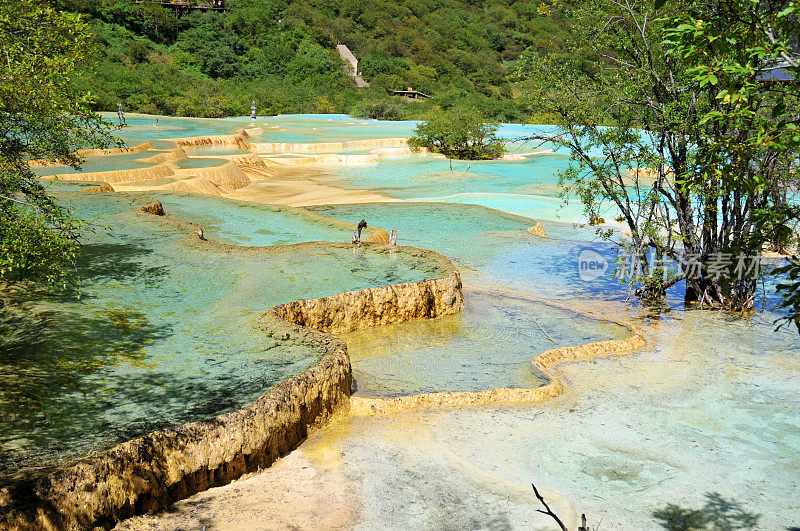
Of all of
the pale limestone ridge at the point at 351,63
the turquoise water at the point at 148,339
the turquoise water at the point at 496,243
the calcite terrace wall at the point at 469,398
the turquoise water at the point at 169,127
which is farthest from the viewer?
the pale limestone ridge at the point at 351,63

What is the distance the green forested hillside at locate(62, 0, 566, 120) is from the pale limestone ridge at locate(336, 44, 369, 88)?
28.2 inches

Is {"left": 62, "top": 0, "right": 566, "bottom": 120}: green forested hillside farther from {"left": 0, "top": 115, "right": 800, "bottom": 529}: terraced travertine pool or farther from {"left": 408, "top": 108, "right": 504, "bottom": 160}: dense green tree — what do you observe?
{"left": 0, "top": 115, "right": 800, "bottom": 529}: terraced travertine pool

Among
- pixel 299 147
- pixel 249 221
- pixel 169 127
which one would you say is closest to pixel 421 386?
pixel 249 221

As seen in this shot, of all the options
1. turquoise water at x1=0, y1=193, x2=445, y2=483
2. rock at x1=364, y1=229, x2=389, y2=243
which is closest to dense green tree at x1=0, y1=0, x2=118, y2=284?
turquoise water at x1=0, y1=193, x2=445, y2=483

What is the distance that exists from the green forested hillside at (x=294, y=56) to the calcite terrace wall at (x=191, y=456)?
32.3 metres

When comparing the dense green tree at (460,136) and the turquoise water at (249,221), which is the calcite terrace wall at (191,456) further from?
the dense green tree at (460,136)

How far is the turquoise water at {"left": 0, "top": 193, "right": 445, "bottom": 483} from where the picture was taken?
496cm

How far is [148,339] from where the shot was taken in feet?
21.4

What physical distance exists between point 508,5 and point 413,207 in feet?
235

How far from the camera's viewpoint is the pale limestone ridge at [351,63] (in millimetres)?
56494

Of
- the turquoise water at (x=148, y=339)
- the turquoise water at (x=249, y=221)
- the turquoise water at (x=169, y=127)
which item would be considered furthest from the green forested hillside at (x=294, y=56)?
the turquoise water at (x=148, y=339)

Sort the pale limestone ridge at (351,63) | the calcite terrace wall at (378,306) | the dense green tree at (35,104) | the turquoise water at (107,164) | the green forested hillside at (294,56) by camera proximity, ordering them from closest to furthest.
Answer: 1. the dense green tree at (35,104)
2. the calcite terrace wall at (378,306)
3. the turquoise water at (107,164)
4. the green forested hillside at (294,56)
5. the pale limestone ridge at (351,63)

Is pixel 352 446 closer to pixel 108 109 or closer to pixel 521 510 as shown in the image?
pixel 521 510

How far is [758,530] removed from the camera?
5004 mm
